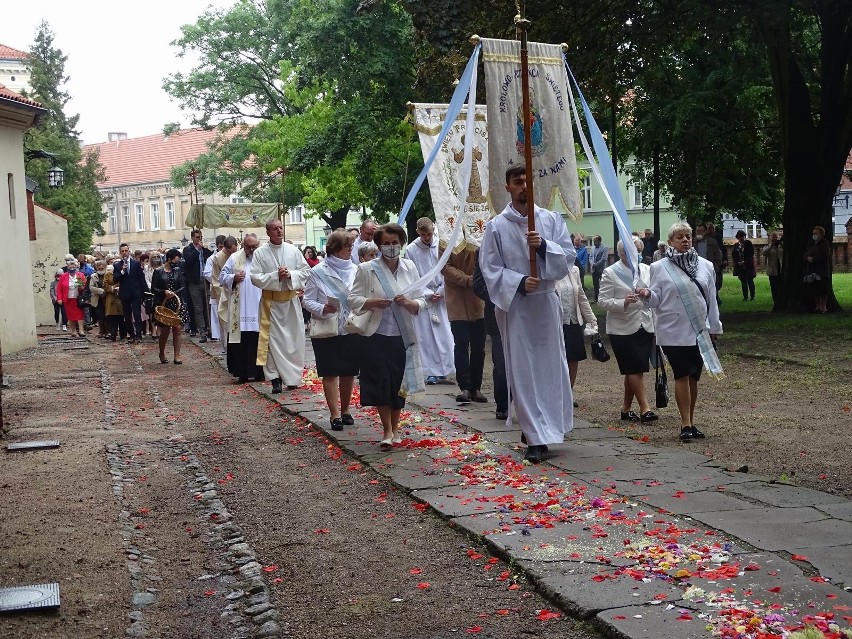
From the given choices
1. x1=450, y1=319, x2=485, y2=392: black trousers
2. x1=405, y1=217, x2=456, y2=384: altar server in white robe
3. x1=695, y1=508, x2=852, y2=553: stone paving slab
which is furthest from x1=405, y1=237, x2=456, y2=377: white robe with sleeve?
x1=695, y1=508, x2=852, y2=553: stone paving slab

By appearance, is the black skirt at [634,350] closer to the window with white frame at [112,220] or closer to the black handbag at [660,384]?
the black handbag at [660,384]

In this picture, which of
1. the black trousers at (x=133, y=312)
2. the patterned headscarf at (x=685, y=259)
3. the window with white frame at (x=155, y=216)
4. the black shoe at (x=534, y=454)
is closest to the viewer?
the black shoe at (x=534, y=454)

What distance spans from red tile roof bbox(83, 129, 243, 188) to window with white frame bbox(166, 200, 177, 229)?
1.63 metres

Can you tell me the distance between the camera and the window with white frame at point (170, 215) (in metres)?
80.2

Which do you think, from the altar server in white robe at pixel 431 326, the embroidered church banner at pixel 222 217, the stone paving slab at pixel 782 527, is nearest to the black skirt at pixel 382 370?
the altar server in white robe at pixel 431 326

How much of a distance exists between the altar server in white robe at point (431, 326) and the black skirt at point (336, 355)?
1.93m

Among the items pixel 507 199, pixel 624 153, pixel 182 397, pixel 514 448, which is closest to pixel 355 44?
pixel 624 153

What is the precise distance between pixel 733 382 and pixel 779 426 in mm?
3653

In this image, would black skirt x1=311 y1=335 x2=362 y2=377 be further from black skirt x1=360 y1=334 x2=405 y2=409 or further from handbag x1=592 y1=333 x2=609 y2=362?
handbag x1=592 y1=333 x2=609 y2=362

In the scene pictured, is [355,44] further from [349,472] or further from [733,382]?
[349,472]

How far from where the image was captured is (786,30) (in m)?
22.2

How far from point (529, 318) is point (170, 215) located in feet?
244

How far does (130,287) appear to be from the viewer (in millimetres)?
25438

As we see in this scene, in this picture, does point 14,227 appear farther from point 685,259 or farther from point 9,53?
point 9,53
